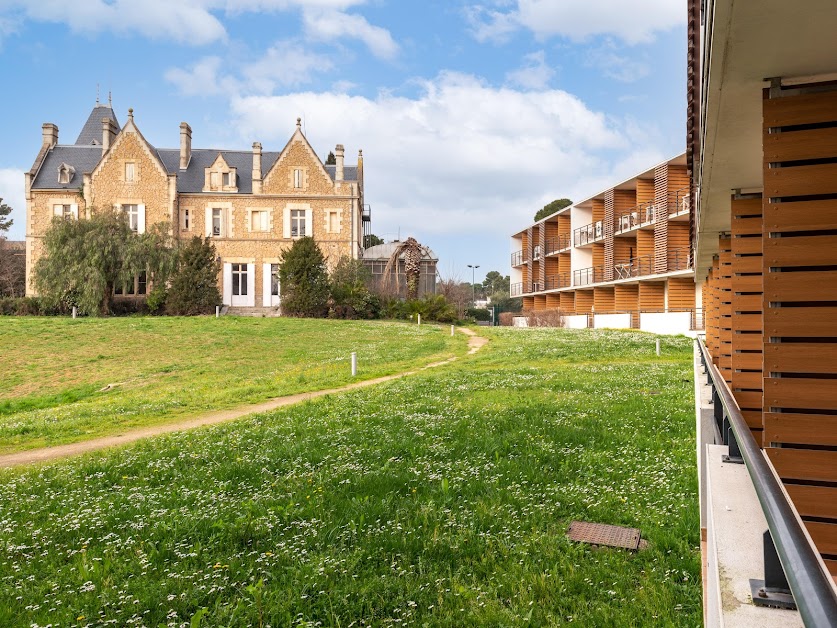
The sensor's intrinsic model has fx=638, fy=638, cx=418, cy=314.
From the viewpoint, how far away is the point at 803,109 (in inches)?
158

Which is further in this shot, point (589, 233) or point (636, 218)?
point (589, 233)

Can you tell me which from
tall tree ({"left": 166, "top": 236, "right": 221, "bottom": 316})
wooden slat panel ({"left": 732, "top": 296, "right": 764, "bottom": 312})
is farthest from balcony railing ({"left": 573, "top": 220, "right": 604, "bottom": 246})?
wooden slat panel ({"left": 732, "top": 296, "right": 764, "bottom": 312})

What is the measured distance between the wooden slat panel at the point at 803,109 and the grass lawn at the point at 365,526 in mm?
3341

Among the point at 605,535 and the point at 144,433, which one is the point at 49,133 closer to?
the point at 144,433

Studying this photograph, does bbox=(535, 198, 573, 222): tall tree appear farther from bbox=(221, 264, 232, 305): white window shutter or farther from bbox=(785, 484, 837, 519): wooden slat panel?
bbox=(785, 484, 837, 519): wooden slat panel

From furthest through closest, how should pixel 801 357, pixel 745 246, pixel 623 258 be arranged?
pixel 623 258, pixel 745 246, pixel 801 357

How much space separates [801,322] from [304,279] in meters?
40.0

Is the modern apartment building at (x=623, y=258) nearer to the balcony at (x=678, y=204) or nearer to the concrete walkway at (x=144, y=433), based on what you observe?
the balcony at (x=678, y=204)

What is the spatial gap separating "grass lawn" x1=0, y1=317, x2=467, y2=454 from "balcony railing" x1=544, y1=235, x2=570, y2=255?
2244 cm

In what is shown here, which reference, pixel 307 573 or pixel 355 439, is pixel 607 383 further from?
pixel 307 573

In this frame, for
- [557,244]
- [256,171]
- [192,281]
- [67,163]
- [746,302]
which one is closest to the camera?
[746,302]

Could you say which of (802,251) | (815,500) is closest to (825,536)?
(815,500)

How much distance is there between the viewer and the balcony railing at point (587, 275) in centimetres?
4853

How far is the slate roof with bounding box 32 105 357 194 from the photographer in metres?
50.2
